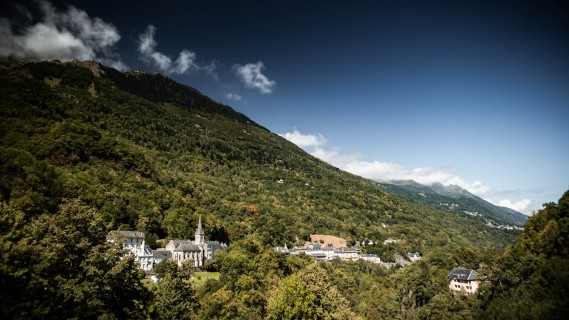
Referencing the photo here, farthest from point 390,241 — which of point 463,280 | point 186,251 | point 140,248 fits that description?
point 140,248

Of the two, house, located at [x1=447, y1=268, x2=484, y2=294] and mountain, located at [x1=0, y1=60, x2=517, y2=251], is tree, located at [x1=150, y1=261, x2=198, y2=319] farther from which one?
house, located at [x1=447, y1=268, x2=484, y2=294]

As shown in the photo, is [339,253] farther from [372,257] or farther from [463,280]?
[463,280]

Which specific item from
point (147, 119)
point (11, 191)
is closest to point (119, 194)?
point (11, 191)

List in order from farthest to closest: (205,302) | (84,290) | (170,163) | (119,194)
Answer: (170,163) → (119,194) → (205,302) → (84,290)

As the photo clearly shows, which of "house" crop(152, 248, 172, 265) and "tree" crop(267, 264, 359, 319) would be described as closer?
"tree" crop(267, 264, 359, 319)

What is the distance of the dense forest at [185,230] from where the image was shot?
21.1 m

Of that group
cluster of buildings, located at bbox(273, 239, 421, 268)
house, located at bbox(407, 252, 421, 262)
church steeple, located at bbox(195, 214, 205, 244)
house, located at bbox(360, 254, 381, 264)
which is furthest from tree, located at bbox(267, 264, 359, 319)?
house, located at bbox(407, 252, 421, 262)

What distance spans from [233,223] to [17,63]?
14689 cm

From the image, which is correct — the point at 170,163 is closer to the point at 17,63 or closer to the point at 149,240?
the point at 149,240

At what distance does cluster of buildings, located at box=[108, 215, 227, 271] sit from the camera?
6794 centimetres

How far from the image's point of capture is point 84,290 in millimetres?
19984

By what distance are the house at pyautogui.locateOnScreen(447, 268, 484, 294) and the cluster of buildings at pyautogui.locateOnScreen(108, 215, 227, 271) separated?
50.7 metres

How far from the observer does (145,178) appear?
10862 centimetres

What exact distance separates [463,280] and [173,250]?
58344 millimetres
